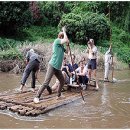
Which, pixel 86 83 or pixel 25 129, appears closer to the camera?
pixel 25 129

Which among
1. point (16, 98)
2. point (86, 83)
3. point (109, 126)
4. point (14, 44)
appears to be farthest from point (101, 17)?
point (109, 126)

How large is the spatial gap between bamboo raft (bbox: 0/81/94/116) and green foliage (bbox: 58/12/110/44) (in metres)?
15.5

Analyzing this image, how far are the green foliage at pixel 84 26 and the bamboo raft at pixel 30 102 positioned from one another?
15501mm

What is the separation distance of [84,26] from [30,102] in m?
17.7

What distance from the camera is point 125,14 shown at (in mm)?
32969

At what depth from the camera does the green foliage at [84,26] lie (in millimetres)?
27234

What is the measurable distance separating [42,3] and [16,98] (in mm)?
22305

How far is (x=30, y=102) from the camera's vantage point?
10188mm

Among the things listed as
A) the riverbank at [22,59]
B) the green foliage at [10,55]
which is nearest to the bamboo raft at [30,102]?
the riverbank at [22,59]

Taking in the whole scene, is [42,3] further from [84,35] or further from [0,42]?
[0,42]

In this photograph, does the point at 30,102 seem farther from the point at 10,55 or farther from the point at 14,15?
the point at 14,15

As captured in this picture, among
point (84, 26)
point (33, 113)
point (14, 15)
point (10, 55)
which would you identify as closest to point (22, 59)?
point (10, 55)

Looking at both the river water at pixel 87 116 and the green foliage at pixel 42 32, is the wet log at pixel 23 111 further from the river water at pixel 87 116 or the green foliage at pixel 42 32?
the green foliage at pixel 42 32

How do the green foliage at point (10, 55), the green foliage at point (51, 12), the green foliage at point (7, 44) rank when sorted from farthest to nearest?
the green foliage at point (51, 12) < the green foliage at point (7, 44) < the green foliage at point (10, 55)
